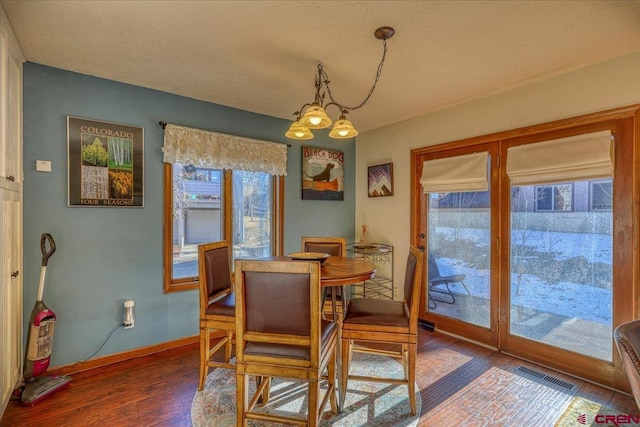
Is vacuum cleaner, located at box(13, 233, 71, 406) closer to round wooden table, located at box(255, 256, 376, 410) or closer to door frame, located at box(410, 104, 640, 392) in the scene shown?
round wooden table, located at box(255, 256, 376, 410)

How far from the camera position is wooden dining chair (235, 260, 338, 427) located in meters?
1.54

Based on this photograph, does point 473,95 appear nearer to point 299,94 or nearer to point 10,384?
point 299,94

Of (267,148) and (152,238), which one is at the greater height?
(267,148)

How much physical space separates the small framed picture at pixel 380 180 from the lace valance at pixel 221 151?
3.96ft

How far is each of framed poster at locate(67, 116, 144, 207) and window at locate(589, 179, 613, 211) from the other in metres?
3.73

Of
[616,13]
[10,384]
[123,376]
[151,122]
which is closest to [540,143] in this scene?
[616,13]

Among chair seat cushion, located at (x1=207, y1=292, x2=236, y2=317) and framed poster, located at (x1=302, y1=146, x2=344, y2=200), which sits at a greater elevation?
framed poster, located at (x1=302, y1=146, x2=344, y2=200)

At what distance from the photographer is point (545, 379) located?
7.98 ft

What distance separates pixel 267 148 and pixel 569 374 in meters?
3.43

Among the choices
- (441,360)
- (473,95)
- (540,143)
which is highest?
(473,95)

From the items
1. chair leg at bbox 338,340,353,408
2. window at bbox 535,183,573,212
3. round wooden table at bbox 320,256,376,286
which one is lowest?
chair leg at bbox 338,340,353,408

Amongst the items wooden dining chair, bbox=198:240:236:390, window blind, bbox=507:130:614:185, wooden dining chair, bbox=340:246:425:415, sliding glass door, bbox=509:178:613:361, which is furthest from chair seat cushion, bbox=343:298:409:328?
window blind, bbox=507:130:614:185

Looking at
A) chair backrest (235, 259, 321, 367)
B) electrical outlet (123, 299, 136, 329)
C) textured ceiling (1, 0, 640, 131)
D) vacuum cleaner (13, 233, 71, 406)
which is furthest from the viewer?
electrical outlet (123, 299, 136, 329)

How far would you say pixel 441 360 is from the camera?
2762 mm
